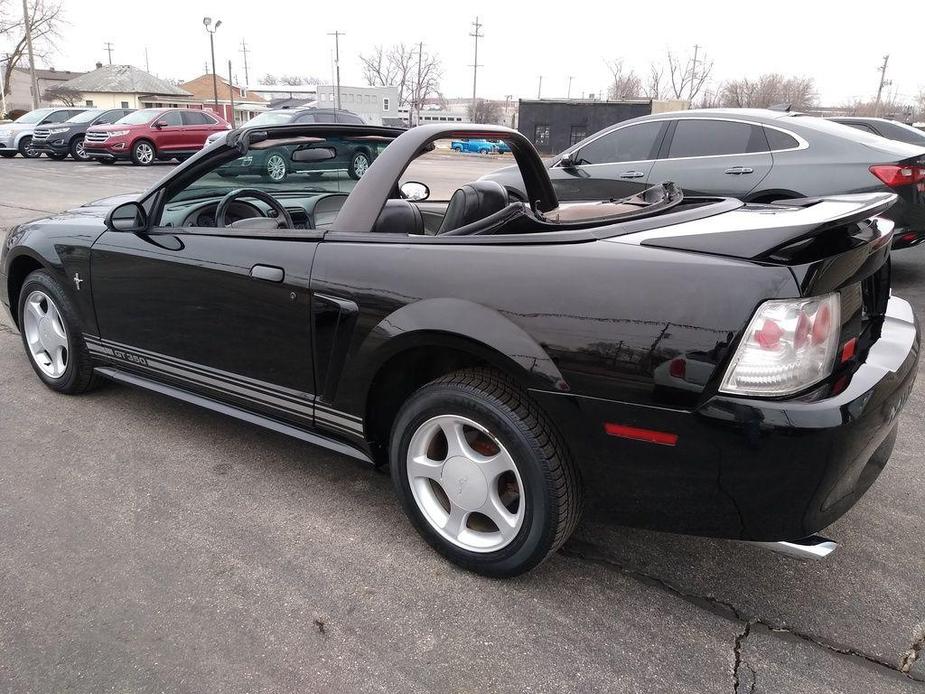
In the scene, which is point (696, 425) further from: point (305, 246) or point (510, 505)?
point (305, 246)

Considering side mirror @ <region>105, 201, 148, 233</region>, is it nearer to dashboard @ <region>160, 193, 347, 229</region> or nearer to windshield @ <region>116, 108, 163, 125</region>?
dashboard @ <region>160, 193, 347, 229</region>

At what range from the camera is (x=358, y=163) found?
140 inches

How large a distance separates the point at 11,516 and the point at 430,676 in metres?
1.83

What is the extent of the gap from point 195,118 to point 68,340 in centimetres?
1974

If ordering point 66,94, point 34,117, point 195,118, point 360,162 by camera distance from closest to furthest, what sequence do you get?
point 360,162 < point 195,118 < point 34,117 < point 66,94

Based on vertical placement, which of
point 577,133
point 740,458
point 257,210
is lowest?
point 740,458

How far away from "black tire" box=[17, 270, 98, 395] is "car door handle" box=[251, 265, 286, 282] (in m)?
1.42

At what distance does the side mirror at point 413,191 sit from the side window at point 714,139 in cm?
346

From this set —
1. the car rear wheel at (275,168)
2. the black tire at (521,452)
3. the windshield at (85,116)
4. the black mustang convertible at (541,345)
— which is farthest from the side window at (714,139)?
the windshield at (85,116)

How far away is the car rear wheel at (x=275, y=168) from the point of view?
3365 millimetres

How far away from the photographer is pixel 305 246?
2.64 m

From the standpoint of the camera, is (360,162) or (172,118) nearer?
(360,162)

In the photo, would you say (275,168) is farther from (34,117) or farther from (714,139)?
(34,117)

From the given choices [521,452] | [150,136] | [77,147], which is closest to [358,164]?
[521,452]
